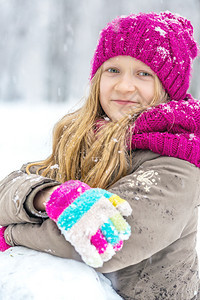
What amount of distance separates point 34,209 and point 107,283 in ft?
1.27

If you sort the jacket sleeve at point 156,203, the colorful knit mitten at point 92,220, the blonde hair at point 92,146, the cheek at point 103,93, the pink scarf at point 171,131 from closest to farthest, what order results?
the colorful knit mitten at point 92,220, the jacket sleeve at point 156,203, the pink scarf at point 171,131, the blonde hair at point 92,146, the cheek at point 103,93

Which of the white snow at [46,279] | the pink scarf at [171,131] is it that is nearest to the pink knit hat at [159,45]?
the pink scarf at [171,131]

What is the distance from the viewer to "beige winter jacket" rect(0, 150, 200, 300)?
1053 millimetres

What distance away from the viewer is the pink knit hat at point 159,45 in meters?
1.56

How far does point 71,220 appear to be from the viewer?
0.93 meters

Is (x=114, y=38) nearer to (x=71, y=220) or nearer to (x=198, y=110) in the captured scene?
(x=198, y=110)

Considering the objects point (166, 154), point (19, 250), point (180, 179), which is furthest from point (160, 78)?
point (19, 250)

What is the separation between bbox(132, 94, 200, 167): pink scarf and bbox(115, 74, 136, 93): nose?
0.19 meters

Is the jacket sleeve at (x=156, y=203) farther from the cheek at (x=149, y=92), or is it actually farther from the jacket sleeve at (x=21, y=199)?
the cheek at (x=149, y=92)

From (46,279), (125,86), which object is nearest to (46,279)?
(46,279)

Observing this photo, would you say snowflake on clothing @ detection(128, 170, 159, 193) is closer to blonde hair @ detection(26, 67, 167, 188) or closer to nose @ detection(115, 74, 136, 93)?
blonde hair @ detection(26, 67, 167, 188)

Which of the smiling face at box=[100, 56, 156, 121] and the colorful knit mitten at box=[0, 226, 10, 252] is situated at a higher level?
the smiling face at box=[100, 56, 156, 121]

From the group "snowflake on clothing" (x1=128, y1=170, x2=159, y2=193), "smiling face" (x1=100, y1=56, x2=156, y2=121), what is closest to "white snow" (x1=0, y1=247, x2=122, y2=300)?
"snowflake on clothing" (x1=128, y1=170, x2=159, y2=193)

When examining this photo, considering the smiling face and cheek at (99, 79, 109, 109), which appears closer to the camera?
the smiling face
